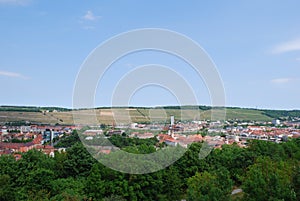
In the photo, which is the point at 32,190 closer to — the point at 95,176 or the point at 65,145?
the point at 95,176

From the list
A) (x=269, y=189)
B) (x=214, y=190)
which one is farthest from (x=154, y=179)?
(x=269, y=189)

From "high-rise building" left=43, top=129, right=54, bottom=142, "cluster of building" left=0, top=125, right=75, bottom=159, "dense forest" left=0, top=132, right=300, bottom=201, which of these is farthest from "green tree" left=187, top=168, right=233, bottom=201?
"high-rise building" left=43, top=129, right=54, bottom=142

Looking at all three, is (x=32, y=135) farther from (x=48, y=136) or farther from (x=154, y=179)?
(x=154, y=179)

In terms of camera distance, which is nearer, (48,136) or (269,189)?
(269,189)

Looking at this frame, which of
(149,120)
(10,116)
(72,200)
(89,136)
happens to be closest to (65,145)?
(149,120)

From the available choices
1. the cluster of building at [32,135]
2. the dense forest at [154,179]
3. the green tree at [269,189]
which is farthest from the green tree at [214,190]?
the cluster of building at [32,135]

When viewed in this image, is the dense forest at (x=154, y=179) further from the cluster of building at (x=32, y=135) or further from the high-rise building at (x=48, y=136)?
the high-rise building at (x=48, y=136)

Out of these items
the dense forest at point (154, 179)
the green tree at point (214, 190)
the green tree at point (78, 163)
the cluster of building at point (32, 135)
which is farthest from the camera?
the cluster of building at point (32, 135)

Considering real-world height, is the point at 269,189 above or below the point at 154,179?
above

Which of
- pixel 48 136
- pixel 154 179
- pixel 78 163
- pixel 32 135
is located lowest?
pixel 32 135
